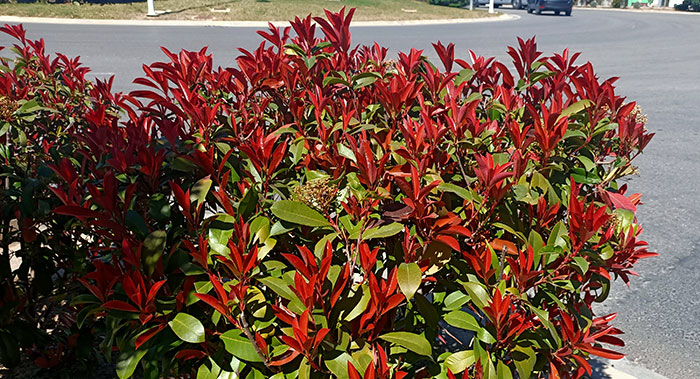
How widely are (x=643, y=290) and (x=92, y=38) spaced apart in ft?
46.4

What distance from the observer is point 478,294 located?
5.48 feet

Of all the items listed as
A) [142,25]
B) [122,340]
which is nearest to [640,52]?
[142,25]

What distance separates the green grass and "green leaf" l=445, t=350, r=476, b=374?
19.3m

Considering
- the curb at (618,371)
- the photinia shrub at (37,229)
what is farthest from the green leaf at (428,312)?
the curb at (618,371)

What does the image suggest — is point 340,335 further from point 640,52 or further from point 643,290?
point 640,52

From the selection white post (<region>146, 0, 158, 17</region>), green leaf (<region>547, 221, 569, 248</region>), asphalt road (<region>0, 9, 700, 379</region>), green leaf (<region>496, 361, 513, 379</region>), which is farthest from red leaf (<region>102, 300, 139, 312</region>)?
white post (<region>146, 0, 158, 17</region>)

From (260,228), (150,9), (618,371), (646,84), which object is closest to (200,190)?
(260,228)

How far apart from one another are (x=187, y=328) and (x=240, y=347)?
0.15 m

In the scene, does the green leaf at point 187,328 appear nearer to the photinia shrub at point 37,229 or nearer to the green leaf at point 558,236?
the photinia shrub at point 37,229

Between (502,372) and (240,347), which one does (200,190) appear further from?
(502,372)

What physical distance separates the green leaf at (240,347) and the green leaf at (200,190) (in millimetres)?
393

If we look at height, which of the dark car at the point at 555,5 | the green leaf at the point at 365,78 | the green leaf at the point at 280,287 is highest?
the dark car at the point at 555,5

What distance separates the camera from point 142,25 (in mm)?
17906

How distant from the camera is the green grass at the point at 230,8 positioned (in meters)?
19.2
